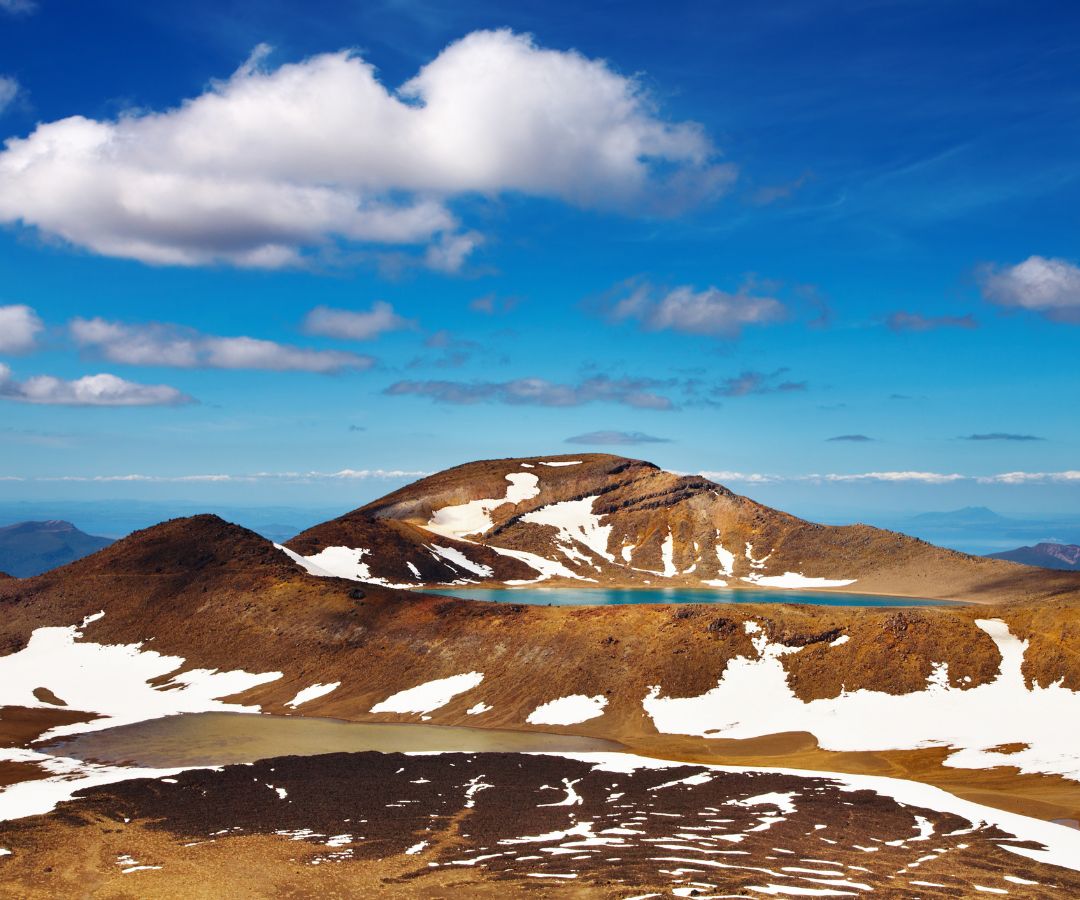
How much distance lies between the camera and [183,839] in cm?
3503

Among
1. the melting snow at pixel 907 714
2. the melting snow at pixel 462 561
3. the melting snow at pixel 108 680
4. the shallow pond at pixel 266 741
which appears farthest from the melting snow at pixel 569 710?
the melting snow at pixel 462 561

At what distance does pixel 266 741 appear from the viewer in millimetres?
56844

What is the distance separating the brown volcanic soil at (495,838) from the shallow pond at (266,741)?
6174mm

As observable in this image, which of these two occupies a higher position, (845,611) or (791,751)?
(845,611)

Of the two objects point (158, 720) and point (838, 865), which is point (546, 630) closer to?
point (158, 720)

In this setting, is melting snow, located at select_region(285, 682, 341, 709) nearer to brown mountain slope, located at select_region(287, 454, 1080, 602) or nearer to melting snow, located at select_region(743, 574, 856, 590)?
brown mountain slope, located at select_region(287, 454, 1080, 602)

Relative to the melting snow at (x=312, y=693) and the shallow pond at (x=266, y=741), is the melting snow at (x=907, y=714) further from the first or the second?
the melting snow at (x=312, y=693)

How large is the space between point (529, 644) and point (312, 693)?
55.3ft

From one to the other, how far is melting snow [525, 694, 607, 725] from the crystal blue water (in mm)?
65788

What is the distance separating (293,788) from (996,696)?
42027 millimetres

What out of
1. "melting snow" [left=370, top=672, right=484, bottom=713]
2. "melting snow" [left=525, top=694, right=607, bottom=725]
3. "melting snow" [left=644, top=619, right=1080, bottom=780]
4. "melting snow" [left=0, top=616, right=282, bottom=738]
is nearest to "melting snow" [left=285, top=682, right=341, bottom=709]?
"melting snow" [left=0, top=616, right=282, bottom=738]

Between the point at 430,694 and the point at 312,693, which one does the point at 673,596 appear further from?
the point at 312,693

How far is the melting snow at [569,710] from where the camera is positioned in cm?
6200

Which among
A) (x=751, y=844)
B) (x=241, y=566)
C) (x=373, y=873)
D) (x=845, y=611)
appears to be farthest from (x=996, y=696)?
(x=241, y=566)
